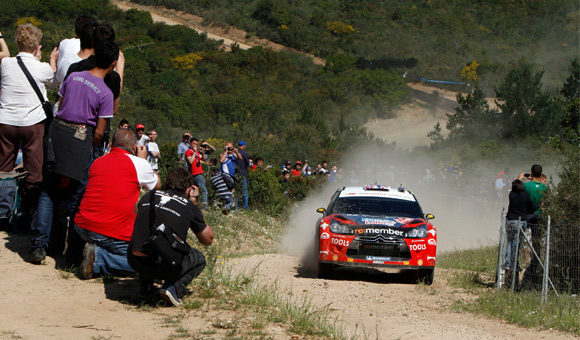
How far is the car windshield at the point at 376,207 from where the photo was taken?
42.9ft

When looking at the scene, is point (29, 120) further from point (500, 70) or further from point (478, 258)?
point (500, 70)

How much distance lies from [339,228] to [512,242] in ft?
9.22

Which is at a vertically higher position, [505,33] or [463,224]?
[505,33]

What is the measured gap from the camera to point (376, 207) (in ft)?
43.5

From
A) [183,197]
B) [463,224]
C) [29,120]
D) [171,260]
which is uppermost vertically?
[29,120]

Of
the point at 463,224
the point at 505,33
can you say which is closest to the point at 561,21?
the point at 505,33

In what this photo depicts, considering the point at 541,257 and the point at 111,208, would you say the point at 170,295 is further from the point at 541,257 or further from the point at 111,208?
the point at 541,257

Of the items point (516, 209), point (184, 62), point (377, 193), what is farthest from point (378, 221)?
point (184, 62)

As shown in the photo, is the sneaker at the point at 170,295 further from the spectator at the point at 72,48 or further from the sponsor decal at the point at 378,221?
the sponsor decal at the point at 378,221

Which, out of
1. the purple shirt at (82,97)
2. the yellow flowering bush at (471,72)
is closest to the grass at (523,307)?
the purple shirt at (82,97)

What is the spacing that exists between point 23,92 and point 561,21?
98.0 meters

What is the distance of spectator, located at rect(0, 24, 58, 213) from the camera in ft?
29.6

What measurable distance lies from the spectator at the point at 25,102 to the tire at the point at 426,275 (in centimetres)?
641

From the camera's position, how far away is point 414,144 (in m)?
58.0
